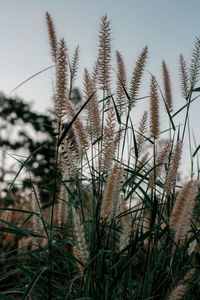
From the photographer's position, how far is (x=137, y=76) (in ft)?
5.31

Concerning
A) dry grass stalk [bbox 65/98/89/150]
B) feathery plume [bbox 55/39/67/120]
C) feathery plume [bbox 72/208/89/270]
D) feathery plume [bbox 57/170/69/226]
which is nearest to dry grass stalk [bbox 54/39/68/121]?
feathery plume [bbox 55/39/67/120]

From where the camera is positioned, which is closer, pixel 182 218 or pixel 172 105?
pixel 182 218

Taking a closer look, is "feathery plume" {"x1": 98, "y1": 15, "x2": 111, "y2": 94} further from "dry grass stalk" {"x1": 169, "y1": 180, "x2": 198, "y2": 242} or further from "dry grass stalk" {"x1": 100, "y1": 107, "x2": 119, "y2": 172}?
"dry grass stalk" {"x1": 169, "y1": 180, "x2": 198, "y2": 242}

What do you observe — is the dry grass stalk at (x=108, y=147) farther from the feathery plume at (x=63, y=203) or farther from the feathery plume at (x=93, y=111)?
the feathery plume at (x=63, y=203)

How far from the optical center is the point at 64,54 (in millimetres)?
1265

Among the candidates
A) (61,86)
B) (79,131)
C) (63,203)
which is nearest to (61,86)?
(61,86)

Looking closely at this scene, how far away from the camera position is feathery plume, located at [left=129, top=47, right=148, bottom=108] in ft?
5.26

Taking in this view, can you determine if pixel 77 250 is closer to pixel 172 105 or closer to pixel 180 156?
pixel 180 156

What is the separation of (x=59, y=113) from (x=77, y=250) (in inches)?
20.2

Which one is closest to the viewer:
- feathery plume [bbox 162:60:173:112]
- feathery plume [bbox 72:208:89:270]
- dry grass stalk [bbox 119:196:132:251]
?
feathery plume [bbox 72:208:89:270]

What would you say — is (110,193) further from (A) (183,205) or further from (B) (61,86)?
→ (B) (61,86)

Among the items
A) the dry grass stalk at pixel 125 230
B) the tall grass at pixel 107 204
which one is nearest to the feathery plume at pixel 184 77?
the tall grass at pixel 107 204

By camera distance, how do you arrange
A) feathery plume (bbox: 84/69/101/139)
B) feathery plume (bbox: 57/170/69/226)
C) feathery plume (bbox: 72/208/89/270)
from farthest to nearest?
1. feathery plume (bbox: 57/170/69/226)
2. feathery plume (bbox: 84/69/101/139)
3. feathery plume (bbox: 72/208/89/270)

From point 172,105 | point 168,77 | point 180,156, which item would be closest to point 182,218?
point 180,156
